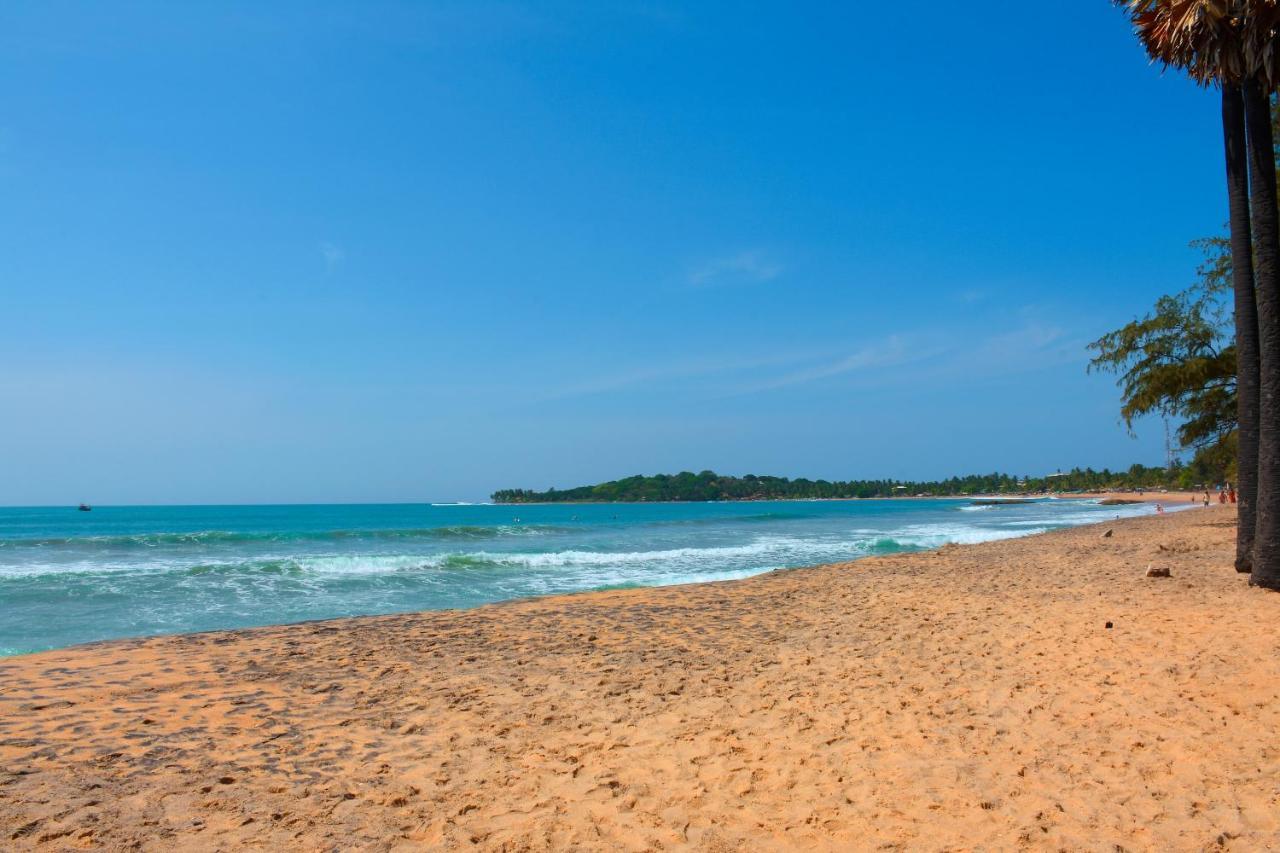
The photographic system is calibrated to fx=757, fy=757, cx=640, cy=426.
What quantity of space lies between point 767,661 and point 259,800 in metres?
5.13

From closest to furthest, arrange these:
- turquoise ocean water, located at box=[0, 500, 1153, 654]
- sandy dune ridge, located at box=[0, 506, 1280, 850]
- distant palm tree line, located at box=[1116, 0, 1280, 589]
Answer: sandy dune ridge, located at box=[0, 506, 1280, 850]
distant palm tree line, located at box=[1116, 0, 1280, 589]
turquoise ocean water, located at box=[0, 500, 1153, 654]

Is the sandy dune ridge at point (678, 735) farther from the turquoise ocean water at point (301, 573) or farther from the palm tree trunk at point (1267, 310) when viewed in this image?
the turquoise ocean water at point (301, 573)

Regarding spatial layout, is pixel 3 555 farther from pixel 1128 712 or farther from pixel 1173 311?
pixel 1173 311

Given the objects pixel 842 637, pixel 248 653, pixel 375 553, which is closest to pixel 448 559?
pixel 375 553

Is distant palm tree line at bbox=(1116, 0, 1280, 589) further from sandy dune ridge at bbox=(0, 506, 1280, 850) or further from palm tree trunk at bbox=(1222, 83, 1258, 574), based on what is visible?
sandy dune ridge at bbox=(0, 506, 1280, 850)

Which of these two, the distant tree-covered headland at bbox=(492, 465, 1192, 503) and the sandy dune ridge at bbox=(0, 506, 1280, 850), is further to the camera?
the distant tree-covered headland at bbox=(492, 465, 1192, 503)

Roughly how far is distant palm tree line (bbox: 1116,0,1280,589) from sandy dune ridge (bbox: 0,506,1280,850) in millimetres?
1544

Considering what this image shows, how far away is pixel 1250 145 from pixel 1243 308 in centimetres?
218

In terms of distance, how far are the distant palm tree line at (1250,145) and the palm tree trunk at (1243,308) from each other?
0.02 m

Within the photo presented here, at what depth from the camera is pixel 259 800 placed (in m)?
4.55

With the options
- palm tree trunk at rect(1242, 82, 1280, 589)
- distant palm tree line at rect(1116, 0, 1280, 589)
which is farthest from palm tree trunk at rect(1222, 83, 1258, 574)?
palm tree trunk at rect(1242, 82, 1280, 589)

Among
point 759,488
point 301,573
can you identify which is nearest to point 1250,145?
point 301,573

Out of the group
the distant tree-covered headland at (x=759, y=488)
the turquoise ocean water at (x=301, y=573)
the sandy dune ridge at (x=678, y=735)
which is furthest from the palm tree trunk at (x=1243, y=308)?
the distant tree-covered headland at (x=759, y=488)

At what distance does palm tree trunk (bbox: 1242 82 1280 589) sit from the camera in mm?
9625
